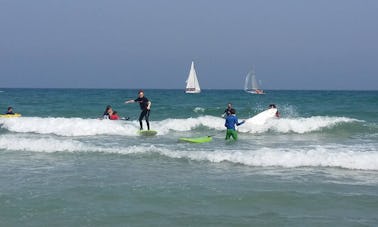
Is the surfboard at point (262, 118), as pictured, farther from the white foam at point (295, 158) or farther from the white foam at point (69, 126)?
the white foam at point (295, 158)

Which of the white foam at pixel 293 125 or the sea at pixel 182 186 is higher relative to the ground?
the white foam at pixel 293 125

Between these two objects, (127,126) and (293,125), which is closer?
(127,126)

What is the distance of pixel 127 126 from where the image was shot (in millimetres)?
19438

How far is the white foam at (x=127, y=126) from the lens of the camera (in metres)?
19.2

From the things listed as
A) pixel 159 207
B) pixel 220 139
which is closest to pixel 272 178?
pixel 159 207

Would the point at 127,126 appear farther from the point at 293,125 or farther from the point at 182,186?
the point at 182,186

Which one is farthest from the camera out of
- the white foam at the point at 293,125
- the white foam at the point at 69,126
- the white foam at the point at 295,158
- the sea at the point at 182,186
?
the white foam at the point at 293,125

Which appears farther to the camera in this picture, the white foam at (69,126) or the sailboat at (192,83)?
the sailboat at (192,83)

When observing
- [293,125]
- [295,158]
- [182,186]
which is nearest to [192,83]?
[293,125]

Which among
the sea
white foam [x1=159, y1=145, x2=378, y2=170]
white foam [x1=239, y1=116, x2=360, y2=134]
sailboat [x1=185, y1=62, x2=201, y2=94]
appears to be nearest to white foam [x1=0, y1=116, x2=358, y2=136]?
white foam [x1=239, y1=116, x2=360, y2=134]

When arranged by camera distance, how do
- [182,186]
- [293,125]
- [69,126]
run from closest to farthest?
1. [182,186]
2. [293,125]
3. [69,126]

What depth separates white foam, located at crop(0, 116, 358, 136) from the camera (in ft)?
63.1

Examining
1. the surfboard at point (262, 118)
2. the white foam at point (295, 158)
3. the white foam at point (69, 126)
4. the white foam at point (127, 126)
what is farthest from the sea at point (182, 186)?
the surfboard at point (262, 118)

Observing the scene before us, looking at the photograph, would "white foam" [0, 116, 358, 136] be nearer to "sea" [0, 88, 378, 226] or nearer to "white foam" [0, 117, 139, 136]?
"white foam" [0, 117, 139, 136]
